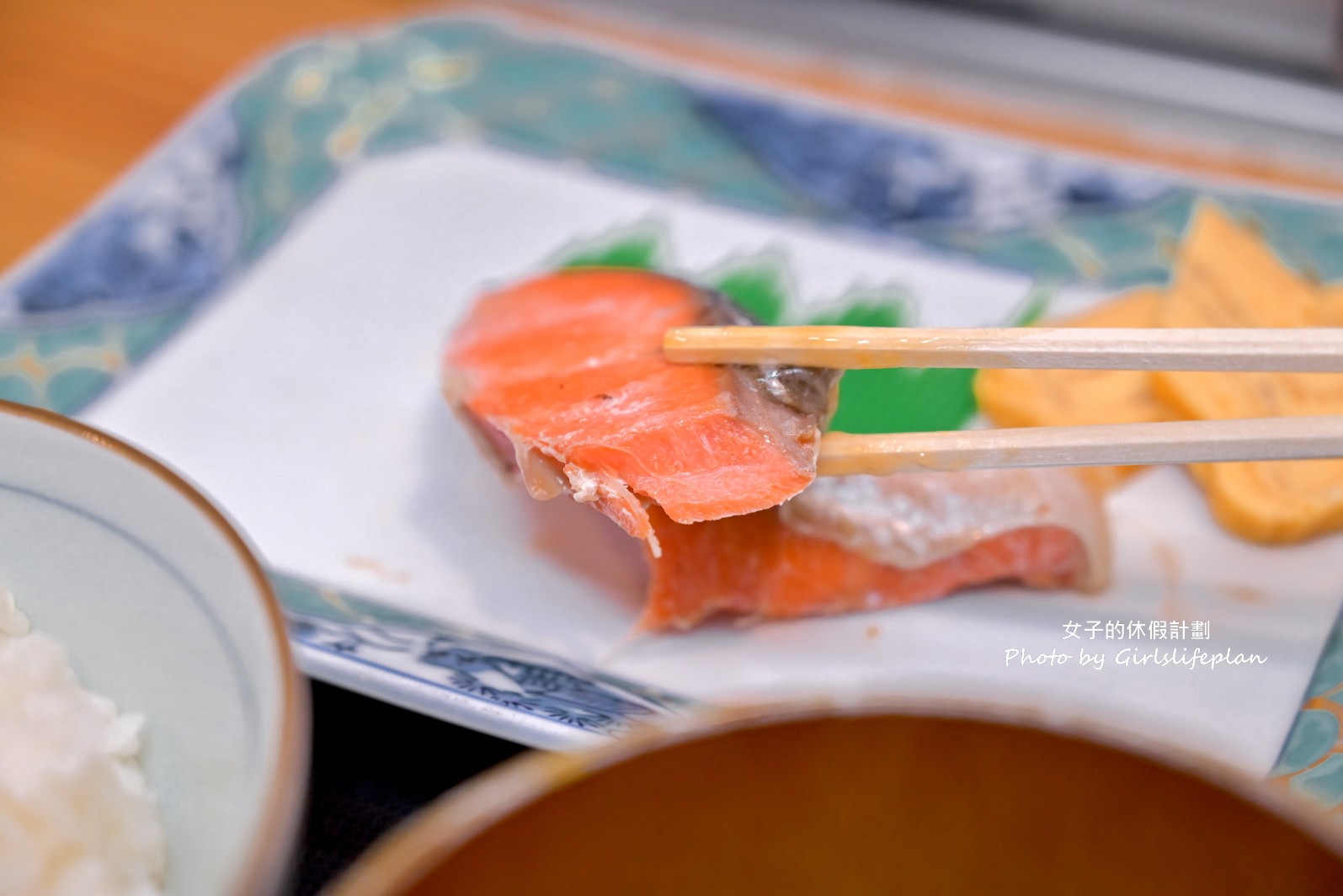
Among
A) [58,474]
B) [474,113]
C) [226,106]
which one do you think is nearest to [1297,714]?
[58,474]

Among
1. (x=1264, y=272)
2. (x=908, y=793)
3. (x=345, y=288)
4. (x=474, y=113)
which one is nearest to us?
(x=908, y=793)

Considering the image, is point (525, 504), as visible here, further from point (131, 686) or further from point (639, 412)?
point (131, 686)

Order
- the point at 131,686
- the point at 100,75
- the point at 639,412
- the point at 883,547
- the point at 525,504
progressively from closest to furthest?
the point at 131,686, the point at 639,412, the point at 883,547, the point at 525,504, the point at 100,75

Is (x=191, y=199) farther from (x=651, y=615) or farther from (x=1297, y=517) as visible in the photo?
(x=1297, y=517)

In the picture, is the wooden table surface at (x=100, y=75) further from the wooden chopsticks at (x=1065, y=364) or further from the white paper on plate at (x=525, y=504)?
the wooden chopsticks at (x=1065, y=364)

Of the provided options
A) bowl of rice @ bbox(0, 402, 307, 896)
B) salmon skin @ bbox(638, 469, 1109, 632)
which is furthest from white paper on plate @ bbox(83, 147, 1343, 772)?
bowl of rice @ bbox(0, 402, 307, 896)

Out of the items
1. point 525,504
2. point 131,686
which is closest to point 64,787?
point 131,686

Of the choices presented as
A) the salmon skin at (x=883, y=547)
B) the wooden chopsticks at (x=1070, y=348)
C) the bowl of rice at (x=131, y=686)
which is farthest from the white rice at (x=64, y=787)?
the wooden chopsticks at (x=1070, y=348)
